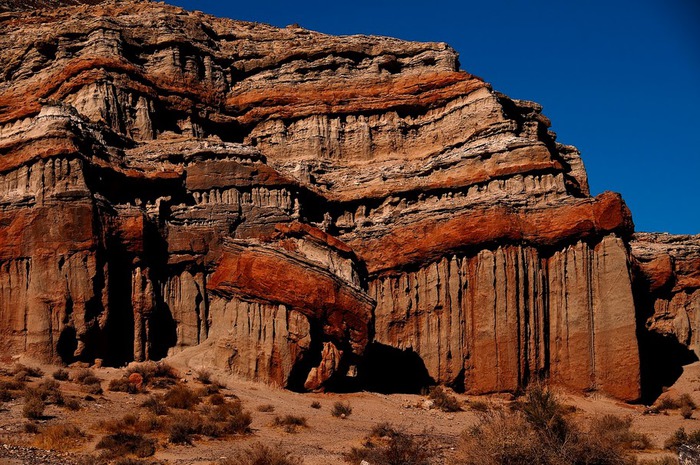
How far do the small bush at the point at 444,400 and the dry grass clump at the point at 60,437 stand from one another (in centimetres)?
1526

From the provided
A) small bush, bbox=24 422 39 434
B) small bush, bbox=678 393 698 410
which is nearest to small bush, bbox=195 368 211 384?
small bush, bbox=24 422 39 434

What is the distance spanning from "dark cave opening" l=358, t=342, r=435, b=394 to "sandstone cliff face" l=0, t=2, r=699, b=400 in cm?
18

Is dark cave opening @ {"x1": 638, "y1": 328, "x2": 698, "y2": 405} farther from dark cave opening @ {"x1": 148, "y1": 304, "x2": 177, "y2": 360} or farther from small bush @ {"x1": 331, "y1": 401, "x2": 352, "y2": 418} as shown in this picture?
dark cave opening @ {"x1": 148, "y1": 304, "x2": 177, "y2": 360}

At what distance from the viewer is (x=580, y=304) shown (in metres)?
37.7

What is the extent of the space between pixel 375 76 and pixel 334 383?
24.5m

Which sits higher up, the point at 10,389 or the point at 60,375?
the point at 60,375

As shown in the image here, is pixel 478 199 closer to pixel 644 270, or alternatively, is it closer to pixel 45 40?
pixel 644 270

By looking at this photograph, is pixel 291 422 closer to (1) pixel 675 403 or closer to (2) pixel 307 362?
(2) pixel 307 362

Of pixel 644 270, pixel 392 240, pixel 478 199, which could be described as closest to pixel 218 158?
pixel 392 240

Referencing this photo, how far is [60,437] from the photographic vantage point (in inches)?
847

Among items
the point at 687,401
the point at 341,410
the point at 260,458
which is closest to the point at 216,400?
the point at 341,410

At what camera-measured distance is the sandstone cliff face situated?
33031mm

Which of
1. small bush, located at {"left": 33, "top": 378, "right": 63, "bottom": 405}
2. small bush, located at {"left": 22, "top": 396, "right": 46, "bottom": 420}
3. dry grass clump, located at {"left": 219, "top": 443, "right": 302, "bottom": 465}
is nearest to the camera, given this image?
dry grass clump, located at {"left": 219, "top": 443, "right": 302, "bottom": 465}

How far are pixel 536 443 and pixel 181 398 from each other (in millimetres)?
11750
